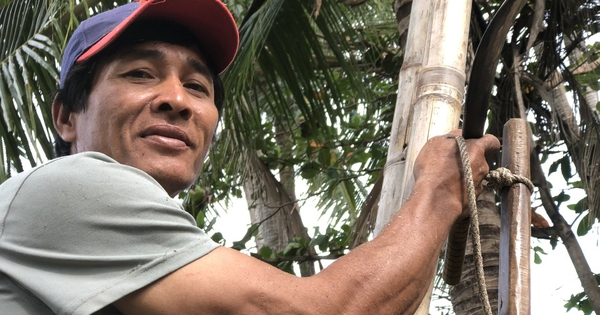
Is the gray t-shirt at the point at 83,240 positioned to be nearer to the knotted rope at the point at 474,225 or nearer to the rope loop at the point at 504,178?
the knotted rope at the point at 474,225

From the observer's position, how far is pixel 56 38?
3686mm

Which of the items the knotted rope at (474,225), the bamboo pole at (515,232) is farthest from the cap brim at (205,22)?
the bamboo pole at (515,232)

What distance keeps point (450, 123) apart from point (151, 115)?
2.43ft

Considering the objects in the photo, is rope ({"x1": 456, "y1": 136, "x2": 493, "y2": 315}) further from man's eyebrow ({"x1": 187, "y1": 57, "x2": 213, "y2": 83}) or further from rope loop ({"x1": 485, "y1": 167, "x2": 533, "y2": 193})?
man's eyebrow ({"x1": 187, "y1": 57, "x2": 213, "y2": 83})

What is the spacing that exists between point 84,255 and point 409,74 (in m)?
1.39

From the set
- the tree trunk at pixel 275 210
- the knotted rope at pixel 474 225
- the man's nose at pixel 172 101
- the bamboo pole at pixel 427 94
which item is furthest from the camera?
the tree trunk at pixel 275 210

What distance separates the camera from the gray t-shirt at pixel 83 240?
4.42 feet

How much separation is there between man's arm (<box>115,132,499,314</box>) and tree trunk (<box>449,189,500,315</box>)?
192 cm

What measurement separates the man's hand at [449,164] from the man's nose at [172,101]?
51cm

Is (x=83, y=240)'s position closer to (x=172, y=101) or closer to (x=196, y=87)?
(x=172, y=101)

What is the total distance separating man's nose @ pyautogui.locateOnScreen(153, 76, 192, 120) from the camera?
183cm

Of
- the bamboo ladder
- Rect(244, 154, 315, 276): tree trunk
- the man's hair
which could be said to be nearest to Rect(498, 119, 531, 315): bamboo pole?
the bamboo ladder

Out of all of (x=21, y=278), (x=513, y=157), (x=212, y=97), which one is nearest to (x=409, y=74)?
(x=513, y=157)

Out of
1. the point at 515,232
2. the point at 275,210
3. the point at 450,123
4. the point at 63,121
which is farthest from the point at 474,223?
the point at 275,210
